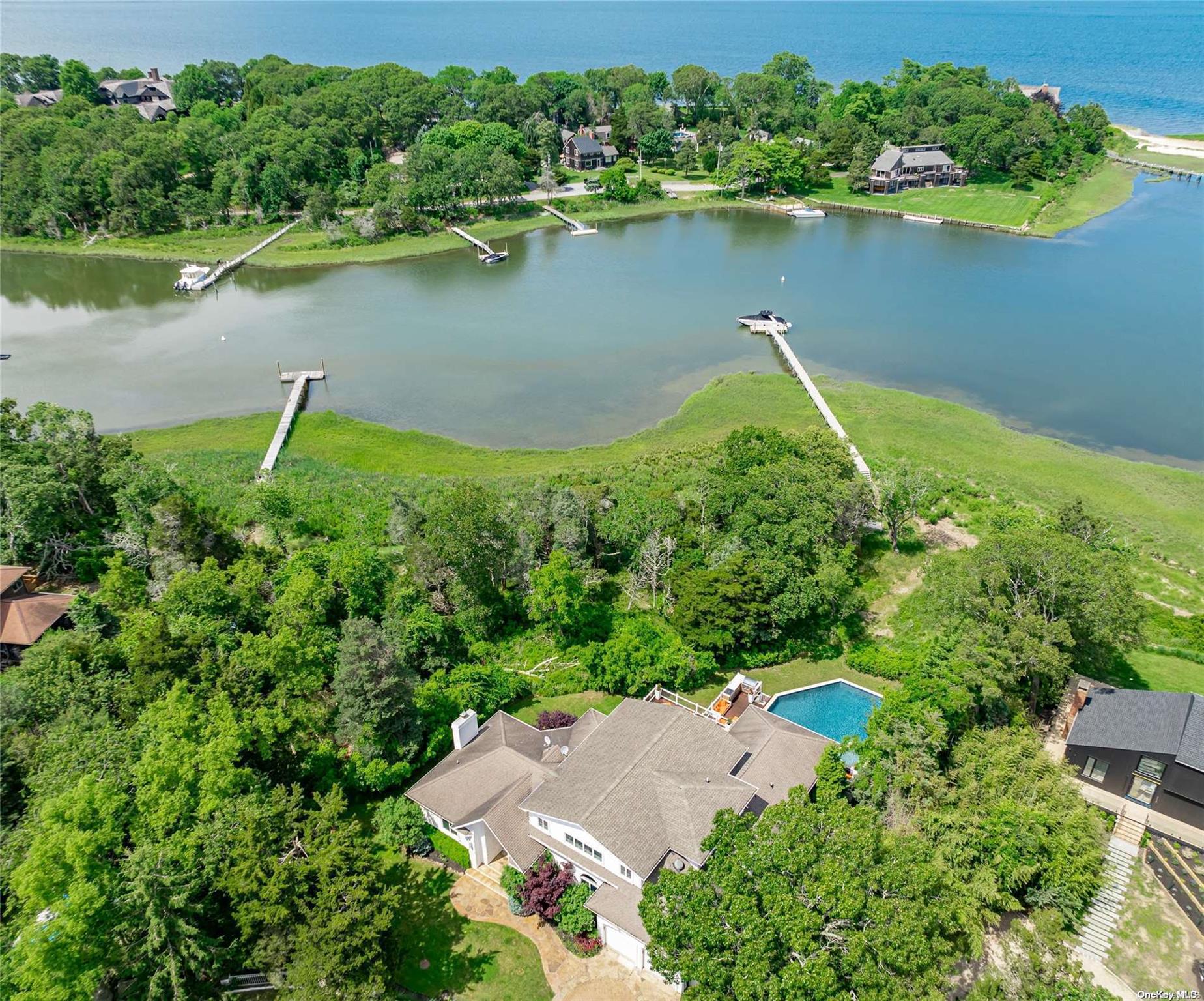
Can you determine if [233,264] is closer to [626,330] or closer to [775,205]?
[626,330]

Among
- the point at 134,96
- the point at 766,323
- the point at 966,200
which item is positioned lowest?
the point at 766,323

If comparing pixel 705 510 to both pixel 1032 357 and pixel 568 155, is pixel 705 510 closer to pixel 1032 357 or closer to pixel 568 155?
pixel 1032 357

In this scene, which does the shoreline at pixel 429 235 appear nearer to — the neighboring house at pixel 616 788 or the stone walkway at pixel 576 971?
the neighboring house at pixel 616 788

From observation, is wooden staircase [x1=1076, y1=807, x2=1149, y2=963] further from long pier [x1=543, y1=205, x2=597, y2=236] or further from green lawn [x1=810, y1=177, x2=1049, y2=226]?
green lawn [x1=810, y1=177, x2=1049, y2=226]

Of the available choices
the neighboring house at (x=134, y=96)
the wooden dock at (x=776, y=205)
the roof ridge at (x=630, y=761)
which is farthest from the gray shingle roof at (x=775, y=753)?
the neighboring house at (x=134, y=96)

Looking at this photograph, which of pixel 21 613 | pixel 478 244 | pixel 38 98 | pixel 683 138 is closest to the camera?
pixel 21 613

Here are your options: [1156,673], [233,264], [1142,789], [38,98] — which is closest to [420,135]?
[233,264]
